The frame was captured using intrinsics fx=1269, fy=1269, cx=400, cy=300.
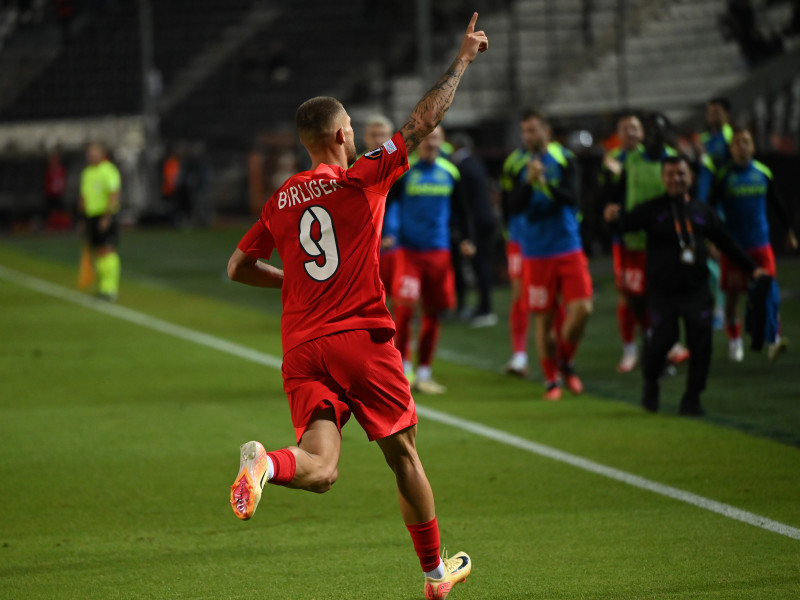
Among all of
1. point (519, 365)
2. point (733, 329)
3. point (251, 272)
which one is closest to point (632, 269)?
point (519, 365)

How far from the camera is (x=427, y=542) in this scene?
17.0 feet

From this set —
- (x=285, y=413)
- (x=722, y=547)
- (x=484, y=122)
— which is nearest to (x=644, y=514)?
(x=722, y=547)

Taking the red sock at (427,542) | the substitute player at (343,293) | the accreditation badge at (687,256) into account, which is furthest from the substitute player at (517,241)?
the red sock at (427,542)

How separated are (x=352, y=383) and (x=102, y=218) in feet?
47.6

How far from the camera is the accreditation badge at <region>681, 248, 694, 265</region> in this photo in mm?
9172

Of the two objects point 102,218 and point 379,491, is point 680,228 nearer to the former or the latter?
point 379,491

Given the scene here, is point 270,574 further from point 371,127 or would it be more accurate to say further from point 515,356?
point 515,356

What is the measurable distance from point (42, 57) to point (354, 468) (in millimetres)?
40006

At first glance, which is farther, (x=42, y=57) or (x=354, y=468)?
(x=42, y=57)

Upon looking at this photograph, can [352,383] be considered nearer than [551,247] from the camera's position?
Yes

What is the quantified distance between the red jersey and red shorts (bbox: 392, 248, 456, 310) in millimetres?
5352

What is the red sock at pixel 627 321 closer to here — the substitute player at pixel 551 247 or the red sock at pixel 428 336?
the substitute player at pixel 551 247

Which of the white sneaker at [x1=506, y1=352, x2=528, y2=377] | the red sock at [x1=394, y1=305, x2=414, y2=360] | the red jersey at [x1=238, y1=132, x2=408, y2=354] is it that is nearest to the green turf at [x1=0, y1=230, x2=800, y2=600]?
the white sneaker at [x1=506, y1=352, x2=528, y2=377]

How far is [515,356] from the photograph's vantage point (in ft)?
38.1
